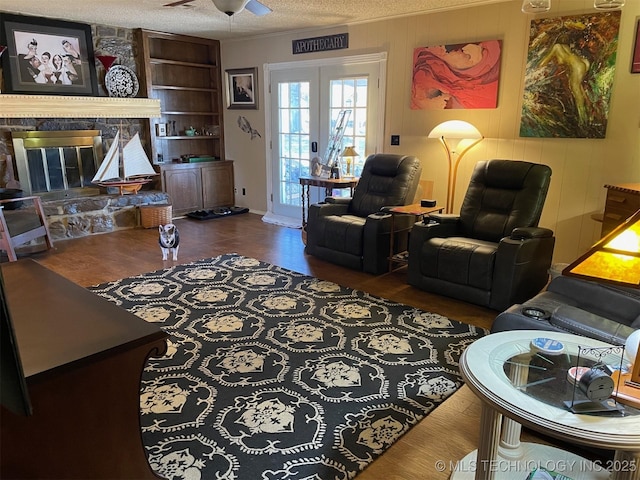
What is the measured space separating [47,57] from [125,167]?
143cm

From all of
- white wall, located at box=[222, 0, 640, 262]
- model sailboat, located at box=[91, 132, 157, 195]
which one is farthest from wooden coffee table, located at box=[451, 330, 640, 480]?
model sailboat, located at box=[91, 132, 157, 195]

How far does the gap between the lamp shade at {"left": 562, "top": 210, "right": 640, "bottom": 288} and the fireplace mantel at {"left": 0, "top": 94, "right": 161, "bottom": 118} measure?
5704mm

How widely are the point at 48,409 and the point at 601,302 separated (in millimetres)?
2561

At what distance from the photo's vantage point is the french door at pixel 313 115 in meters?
5.45

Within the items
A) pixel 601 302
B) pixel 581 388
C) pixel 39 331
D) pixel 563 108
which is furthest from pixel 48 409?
pixel 563 108

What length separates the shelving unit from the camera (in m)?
6.52

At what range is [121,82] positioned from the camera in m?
6.04

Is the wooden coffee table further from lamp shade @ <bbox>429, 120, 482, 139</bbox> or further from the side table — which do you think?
lamp shade @ <bbox>429, 120, 482, 139</bbox>

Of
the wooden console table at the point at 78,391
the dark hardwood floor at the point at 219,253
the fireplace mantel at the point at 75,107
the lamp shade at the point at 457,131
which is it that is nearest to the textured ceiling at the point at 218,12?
the fireplace mantel at the point at 75,107

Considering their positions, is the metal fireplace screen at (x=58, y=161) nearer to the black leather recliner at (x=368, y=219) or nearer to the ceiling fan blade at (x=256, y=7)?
the black leather recliner at (x=368, y=219)

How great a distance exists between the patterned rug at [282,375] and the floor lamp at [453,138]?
66.7 inches

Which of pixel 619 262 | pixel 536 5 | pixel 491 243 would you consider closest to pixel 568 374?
pixel 619 262

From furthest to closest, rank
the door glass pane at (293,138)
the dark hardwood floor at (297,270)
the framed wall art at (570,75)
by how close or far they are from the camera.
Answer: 1. the door glass pane at (293,138)
2. the framed wall art at (570,75)
3. the dark hardwood floor at (297,270)

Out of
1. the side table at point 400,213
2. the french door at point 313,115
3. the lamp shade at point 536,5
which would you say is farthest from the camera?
the french door at point 313,115
